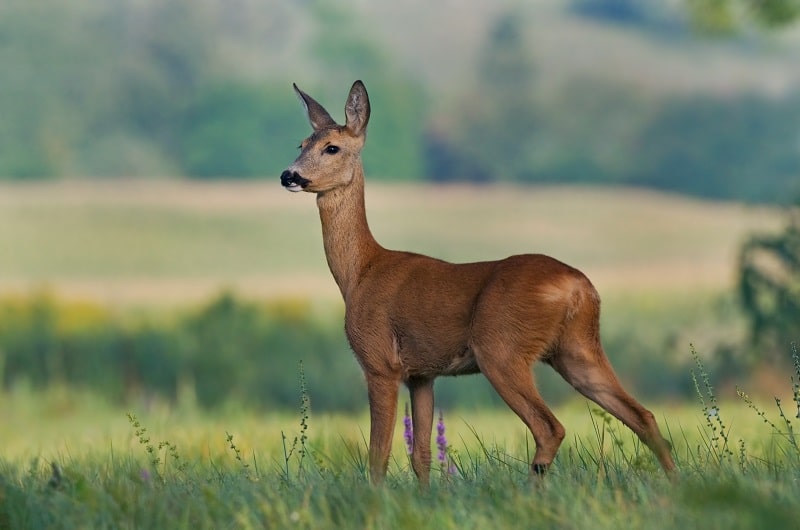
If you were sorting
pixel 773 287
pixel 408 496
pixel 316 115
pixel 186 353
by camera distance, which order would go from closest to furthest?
pixel 408 496, pixel 316 115, pixel 773 287, pixel 186 353

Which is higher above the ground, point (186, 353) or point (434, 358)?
point (434, 358)

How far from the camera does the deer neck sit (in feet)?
24.0

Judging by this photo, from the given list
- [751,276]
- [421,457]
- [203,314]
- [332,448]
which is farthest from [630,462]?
[203,314]

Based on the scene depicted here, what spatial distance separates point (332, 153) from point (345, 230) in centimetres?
41

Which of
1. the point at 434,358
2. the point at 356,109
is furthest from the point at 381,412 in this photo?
the point at 356,109

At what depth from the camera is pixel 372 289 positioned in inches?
275

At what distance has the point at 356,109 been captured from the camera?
7.40 meters

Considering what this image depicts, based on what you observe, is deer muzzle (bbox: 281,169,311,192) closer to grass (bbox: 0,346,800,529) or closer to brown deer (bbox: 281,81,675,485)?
brown deer (bbox: 281,81,675,485)

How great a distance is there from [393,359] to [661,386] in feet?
34.1

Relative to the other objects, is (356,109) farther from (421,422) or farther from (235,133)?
(235,133)

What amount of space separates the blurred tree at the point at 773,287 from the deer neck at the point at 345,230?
9.02 meters

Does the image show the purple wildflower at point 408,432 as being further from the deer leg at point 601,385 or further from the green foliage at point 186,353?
the green foliage at point 186,353

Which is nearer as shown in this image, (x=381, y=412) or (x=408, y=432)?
(x=381, y=412)

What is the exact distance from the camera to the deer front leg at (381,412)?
21.9 feet
